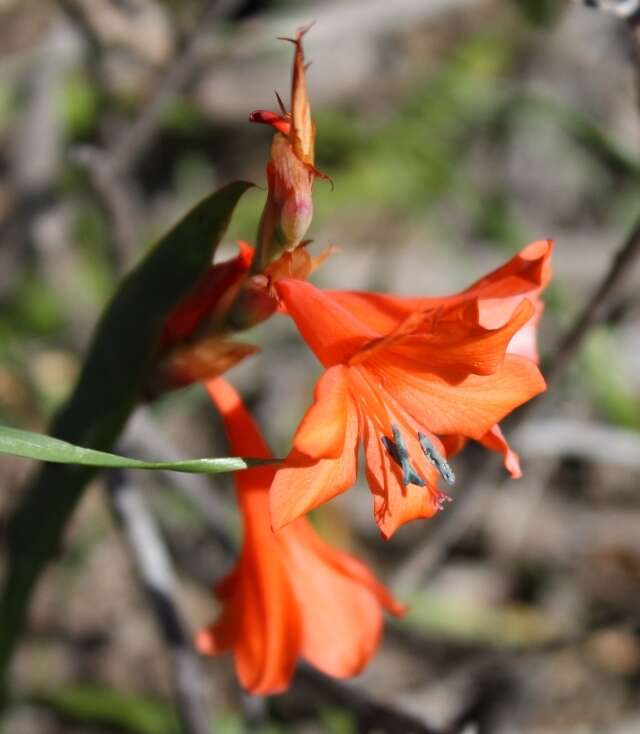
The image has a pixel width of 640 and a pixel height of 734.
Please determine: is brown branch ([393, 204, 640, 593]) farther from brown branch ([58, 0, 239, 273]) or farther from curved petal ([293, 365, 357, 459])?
brown branch ([58, 0, 239, 273])

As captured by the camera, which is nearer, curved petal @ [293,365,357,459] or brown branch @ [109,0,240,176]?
curved petal @ [293,365,357,459]

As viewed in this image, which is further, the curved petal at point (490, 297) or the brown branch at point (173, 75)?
the brown branch at point (173, 75)

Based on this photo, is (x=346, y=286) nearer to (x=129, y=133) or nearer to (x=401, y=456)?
(x=129, y=133)

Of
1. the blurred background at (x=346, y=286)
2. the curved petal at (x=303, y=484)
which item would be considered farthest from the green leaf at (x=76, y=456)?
the blurred background at (x=346, y=286)

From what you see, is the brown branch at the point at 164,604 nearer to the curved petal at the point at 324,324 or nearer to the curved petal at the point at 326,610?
the curved petal at the point at 326,610

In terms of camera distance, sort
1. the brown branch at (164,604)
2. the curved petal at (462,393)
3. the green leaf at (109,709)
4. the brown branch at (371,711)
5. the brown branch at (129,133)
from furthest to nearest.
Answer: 1. the green leaf at (109,709)
2. the brown branch at (129,133)
3. the brown branch at (164,604)
4. the brown branch at (371,711)
5. the curved petal at (462,393)

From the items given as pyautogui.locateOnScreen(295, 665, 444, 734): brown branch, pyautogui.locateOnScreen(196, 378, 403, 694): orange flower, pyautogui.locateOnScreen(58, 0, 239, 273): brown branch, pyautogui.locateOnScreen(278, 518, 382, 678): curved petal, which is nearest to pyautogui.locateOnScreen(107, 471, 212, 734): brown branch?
pyautogui.locateOnScreen(295, 665, 444, 734): brown branch
